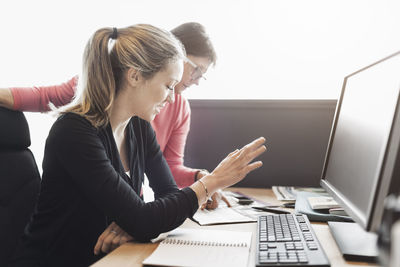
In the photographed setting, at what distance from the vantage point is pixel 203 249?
74 centimetres

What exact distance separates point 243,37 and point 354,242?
3.94ft

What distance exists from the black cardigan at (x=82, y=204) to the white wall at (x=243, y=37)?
0.93 m

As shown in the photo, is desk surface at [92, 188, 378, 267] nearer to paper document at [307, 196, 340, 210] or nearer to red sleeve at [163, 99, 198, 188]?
paper document at [307, 196, 340, 210]

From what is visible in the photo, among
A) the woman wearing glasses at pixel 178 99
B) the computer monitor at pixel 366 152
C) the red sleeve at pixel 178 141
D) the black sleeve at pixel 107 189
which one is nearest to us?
the computer monitor at pixel 366 152

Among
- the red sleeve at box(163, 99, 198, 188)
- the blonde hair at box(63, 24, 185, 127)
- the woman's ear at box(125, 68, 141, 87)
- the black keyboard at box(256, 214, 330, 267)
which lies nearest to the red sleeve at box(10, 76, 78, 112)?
the blonde hair at box(63, 24, 185, 127)

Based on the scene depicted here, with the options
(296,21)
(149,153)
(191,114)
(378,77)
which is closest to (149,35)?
(149,153)

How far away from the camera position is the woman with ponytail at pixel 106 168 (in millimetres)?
838

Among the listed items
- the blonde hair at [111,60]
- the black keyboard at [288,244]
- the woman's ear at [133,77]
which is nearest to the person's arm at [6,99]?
the blonde hair at [111,60]

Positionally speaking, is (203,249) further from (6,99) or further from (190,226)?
(6,99)

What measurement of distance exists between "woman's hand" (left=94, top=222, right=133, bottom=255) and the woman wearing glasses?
1.16 feet

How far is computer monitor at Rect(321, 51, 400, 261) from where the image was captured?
1.81 ft

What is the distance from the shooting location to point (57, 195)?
946 millimetres

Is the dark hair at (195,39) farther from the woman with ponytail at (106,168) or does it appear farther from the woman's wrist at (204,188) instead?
the woman's wrist at (204,188)

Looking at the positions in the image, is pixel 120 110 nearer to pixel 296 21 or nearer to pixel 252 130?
pixel 252 130
